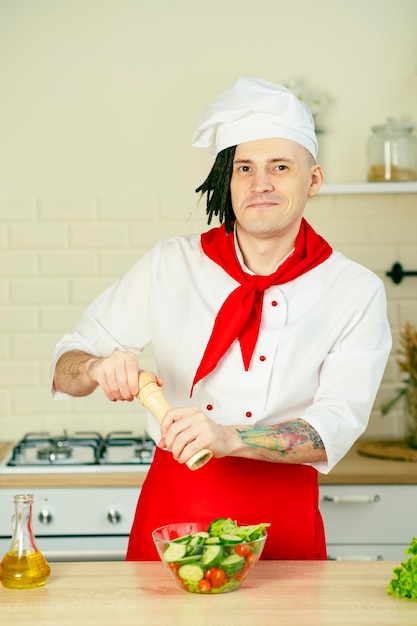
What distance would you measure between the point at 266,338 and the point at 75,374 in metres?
0.44

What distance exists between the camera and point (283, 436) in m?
1.99

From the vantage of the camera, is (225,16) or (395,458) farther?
(225,16)

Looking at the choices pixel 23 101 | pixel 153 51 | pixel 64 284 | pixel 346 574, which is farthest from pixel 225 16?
pixel 346 574

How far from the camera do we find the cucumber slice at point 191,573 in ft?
5.49

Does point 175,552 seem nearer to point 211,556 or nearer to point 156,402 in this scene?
point 211,556

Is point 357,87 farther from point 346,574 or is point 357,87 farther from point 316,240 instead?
point 346,574

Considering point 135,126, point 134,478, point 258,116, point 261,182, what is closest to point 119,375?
point 261,182

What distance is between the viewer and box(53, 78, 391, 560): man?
7.20ft

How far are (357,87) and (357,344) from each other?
162cm

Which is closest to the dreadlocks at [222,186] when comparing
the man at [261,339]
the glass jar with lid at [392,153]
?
the man at [261,339]

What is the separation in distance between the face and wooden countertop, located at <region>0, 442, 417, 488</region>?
3.60 feet

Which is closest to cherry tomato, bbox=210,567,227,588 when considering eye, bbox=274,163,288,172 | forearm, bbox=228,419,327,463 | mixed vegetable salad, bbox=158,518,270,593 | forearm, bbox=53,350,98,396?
Answer: mixed vegetable salad, bbox=158,518,270,593

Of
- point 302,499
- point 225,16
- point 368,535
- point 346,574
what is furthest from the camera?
point 225,16

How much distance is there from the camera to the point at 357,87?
357 cm
